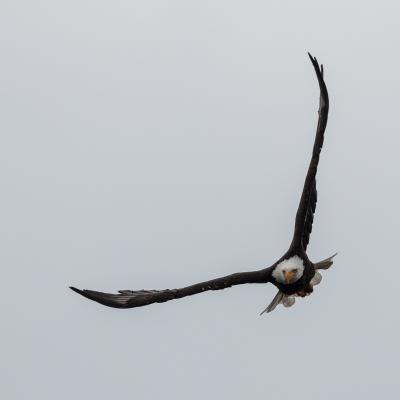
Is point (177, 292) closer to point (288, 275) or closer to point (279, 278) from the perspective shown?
point (279, 278)

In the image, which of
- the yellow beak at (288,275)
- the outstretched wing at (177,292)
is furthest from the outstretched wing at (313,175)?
the outstretched wing at (177,292)

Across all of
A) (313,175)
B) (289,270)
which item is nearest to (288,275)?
(289,270)

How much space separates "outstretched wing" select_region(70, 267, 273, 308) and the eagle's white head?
203 millimetres

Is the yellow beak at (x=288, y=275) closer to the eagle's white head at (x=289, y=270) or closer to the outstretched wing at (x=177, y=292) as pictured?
the eagle's white head at (x=289, y=270)

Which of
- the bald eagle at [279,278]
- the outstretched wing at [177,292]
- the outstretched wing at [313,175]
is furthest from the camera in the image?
the outstretched wing at [177,292]

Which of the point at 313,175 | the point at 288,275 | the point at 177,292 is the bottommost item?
the point at 288,275

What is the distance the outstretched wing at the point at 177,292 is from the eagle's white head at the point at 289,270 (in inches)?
8.0

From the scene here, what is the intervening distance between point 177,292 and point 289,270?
1963mm

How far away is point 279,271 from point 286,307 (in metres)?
1.09

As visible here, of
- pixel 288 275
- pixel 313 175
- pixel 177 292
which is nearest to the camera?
pixel 313 175

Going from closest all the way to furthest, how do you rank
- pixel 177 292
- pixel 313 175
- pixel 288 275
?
1. pixel 313 175
2. pixel 288 275
3. pixel 177 292

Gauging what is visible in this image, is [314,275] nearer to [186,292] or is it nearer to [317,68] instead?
[186,292]

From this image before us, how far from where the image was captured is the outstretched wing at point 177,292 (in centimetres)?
2452

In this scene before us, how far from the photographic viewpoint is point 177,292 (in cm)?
2461
